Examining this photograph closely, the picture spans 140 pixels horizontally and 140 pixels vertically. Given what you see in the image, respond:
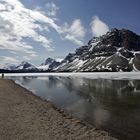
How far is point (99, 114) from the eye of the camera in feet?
75.4

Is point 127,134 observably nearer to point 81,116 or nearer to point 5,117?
point 81,116

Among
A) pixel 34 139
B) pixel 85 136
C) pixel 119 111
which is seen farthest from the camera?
pixel 119 111

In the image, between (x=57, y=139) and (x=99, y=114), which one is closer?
(x=57, y=139)

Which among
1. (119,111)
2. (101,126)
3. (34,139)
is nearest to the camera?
(34,139)

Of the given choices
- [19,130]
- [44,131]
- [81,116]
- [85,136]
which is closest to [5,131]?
[19,130]

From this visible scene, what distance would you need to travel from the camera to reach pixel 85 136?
46.3 ft

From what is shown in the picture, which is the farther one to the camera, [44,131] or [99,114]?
[99,114]

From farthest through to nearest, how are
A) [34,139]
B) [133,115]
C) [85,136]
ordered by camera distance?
1. [133,115]
2. [85,136]
3. [34,139]

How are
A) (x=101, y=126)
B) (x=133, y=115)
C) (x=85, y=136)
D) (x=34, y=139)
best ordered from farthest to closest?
(x=133, y=115) → (x=101, y=126) → (x=85, y=136) → (x=34, y=139)

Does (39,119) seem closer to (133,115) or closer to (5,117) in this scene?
(5,117)

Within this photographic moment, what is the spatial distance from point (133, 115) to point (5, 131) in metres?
11.8

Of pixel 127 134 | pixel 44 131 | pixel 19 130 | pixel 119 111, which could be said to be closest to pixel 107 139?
pixel 127 134

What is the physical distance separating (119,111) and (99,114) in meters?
2.59

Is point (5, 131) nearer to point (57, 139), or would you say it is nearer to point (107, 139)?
point (57, 139)
